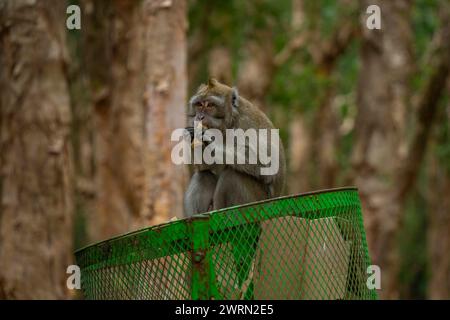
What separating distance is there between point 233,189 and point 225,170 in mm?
207

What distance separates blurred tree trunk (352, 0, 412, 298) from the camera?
13.8 meters

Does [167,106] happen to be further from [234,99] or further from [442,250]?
[442,250]

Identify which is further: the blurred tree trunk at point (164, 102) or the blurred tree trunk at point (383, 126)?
the blurred tree trunk at point (383, 126)

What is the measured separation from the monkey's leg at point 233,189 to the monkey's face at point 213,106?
0.46m

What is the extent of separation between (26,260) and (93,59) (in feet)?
25.4

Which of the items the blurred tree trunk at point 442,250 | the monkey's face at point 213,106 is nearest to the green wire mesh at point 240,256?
the monkey's face at point 213,106

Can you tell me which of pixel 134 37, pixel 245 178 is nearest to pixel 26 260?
pixel 245 178

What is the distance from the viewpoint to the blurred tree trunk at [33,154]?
7488mm

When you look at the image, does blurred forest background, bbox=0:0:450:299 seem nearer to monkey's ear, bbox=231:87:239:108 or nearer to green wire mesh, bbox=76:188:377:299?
monkey's ear, bbox=231:87:239:108

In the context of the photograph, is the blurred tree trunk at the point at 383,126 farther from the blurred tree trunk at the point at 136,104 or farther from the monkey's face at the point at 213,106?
the monkey's face at the point at 213,106

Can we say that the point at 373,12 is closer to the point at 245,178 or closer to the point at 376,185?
the point at 376,185

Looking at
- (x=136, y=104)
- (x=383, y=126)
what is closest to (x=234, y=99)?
(x=136, y=104)

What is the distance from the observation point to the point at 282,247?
4.61m

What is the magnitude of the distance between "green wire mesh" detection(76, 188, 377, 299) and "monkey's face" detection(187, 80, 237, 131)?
268 centimetres
